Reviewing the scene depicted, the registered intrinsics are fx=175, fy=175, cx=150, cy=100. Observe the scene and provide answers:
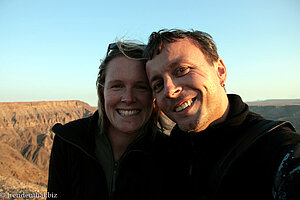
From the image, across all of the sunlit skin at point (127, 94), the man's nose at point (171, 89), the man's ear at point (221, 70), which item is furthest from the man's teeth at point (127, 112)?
the man's ear at point (221, 70)

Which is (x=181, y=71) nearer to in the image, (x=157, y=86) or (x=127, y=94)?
(x=157, y=86)

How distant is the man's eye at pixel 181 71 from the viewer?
1.62 m

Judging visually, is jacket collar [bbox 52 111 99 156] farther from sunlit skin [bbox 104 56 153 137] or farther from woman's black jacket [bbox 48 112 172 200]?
sunlit skin [bbox 104 56 153 137]

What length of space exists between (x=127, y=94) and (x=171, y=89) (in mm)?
621

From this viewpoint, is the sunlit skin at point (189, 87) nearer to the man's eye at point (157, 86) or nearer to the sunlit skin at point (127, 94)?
the man's eye at point (157, 86)

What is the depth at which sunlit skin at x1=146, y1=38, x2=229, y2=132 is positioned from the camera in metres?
1.56

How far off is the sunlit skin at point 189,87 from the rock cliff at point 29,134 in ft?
66.0

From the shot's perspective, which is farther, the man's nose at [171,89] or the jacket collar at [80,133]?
the jacket collar at [80,133]

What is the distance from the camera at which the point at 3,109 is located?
43.8 m

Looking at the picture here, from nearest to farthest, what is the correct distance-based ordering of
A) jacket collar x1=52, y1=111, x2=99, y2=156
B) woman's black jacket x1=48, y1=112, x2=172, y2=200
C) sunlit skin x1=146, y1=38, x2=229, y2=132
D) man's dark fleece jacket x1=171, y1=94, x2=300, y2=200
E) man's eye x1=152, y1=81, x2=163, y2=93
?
1. man's dark fleece jacket x1=171, y1=94, x2=300, y2=200
2. sunlit skin x1=146, y1=38, x2=229, y2=132
3. man's eye x1=152, y1=81, x2=163, y2=93
4. woman's black jacket x1=48, y1=112, x2=172, y2=200
5. jacket collar x1=52, y1=111, x2=99, y2=156

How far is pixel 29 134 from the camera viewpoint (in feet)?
128

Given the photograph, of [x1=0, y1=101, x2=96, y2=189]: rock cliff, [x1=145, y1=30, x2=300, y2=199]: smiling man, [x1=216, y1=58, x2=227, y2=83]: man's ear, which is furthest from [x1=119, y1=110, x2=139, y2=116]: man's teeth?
[x1=0, y1=101, x2=96, y2=189]: rock cliff

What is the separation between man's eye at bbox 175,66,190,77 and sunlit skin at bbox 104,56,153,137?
1.71 ft

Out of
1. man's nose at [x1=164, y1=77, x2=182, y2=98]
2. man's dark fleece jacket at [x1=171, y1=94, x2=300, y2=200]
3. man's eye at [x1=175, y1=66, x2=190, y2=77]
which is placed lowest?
man's dark fleece jacket at [x1=171, y1=94, x2=300, y2=200]
